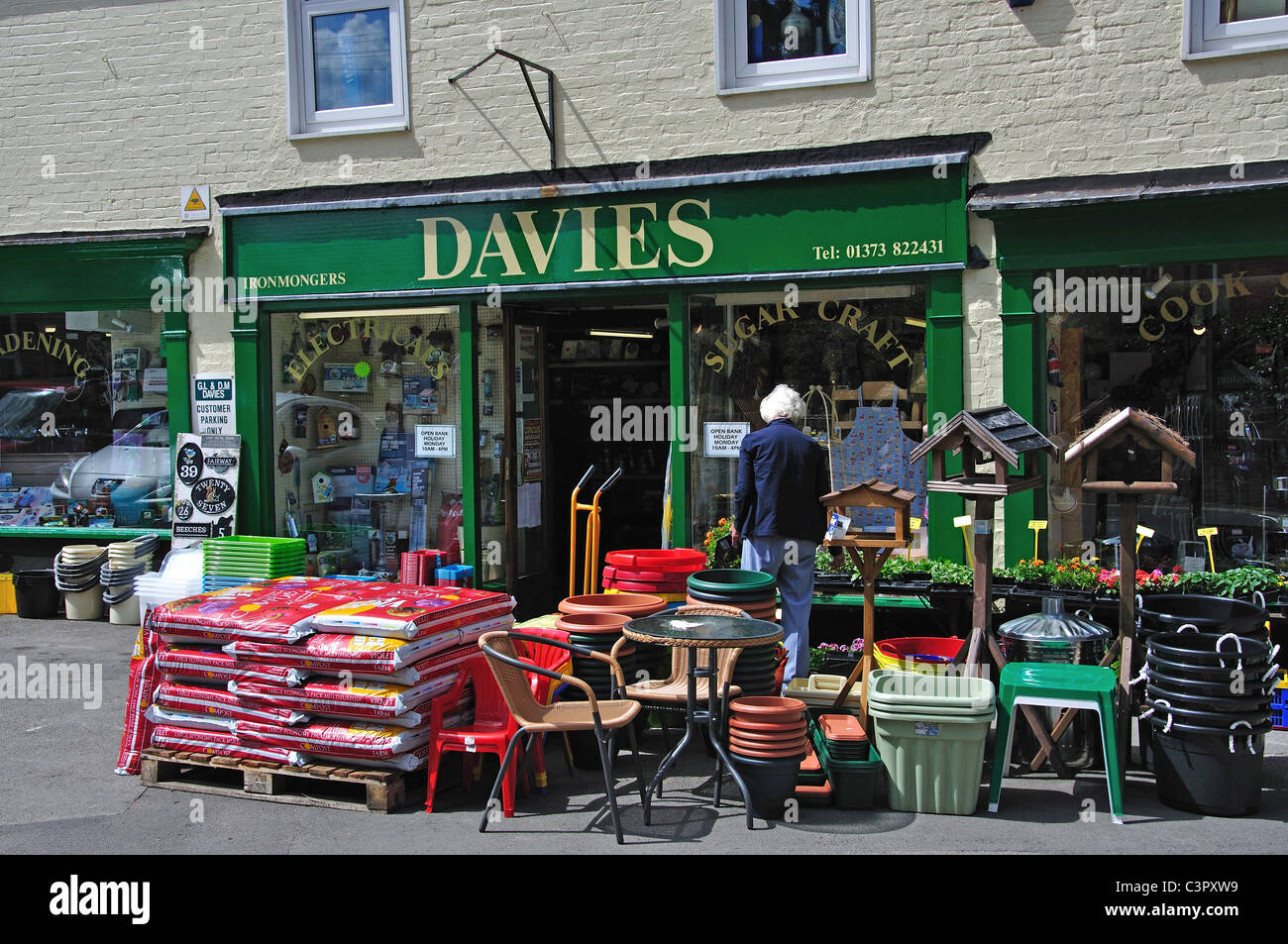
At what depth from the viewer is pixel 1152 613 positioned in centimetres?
625

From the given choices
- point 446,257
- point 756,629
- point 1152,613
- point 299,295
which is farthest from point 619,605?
point 299,295

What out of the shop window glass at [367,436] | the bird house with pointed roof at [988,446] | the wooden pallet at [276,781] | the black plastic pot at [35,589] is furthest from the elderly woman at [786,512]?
the black plastic pot at [35,589]

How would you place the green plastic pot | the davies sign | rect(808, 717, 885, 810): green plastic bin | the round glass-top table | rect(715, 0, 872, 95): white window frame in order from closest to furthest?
1. the round glass-top table
2. rect(808, 717, 885, 810): green plastic bin
3. the green plastic pot
4. the davies sign
5. rect(715, 0, 872, 95): white window frame

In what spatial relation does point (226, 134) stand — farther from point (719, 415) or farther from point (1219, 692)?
point (1219, 692)

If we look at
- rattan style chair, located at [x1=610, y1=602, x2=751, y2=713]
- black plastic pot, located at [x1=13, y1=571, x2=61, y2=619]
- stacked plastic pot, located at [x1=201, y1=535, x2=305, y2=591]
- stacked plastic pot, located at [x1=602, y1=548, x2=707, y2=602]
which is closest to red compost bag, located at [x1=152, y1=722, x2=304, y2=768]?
rattan style chair, located at [x1=610, y1=602, x2=751, y2=713]

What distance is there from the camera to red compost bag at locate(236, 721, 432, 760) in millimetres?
5801

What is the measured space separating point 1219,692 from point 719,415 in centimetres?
444

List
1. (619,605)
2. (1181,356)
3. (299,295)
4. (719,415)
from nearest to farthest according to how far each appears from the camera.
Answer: (619,605)
(1181,356)
(719,415)
(299,295)

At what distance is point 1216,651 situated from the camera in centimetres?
568

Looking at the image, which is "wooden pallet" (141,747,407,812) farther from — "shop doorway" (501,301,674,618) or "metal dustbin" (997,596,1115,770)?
"shop doorway" (501,301,674,618)

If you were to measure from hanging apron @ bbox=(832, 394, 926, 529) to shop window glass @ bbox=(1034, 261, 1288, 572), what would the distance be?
100 centimetres

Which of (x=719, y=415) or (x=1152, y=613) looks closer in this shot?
(x=1152, y=613)

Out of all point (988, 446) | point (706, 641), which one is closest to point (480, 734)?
point (706, 641)

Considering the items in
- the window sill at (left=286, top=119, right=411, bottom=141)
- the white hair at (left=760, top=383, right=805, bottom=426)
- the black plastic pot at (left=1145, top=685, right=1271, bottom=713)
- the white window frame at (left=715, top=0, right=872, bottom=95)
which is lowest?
the black plastic pot at (left=1145, top=685, right=1271, bottom=713)
